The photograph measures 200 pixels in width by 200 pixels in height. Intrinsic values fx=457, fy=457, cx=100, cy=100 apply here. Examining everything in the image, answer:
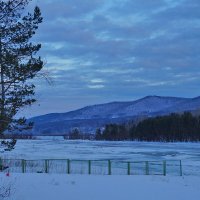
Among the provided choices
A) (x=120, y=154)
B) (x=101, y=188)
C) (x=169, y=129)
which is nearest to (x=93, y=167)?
(x=101, y=188)

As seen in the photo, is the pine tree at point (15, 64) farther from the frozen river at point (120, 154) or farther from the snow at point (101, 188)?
the frozen river at point (120, 154)

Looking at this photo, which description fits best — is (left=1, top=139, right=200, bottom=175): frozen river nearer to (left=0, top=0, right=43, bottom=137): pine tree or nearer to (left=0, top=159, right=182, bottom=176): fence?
(left=0, top=159, right=182, bottom=176): fence

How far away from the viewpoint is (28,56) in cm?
1512

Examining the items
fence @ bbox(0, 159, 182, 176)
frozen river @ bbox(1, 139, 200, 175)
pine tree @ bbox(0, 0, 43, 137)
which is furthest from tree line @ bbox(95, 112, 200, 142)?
pine tree @ bbox(0, 0, 43, 137)

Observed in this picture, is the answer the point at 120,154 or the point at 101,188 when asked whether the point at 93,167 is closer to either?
the point at 101,188

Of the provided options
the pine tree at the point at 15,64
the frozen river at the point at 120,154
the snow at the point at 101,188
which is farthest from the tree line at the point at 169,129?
the pine tree at the point at 15,64

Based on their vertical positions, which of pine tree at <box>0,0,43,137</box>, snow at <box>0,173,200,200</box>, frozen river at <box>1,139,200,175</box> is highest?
pine tree at <box>0,0,43,137</box>

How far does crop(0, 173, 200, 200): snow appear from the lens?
856 inches

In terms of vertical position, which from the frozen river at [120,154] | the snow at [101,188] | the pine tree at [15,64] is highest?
the pine tree at [15,64]

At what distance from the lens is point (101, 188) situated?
81.6 ft

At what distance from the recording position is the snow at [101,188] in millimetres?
21734

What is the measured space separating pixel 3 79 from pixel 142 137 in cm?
15277

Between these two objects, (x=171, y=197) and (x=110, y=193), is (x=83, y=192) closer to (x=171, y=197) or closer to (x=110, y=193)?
(x=110, y=193)

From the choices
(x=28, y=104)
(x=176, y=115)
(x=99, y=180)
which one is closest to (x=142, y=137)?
(x=176, y=115)
